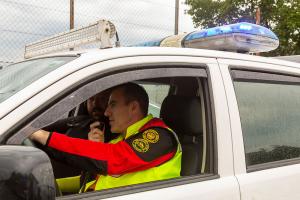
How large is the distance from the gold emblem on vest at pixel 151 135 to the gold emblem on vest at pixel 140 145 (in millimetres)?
27

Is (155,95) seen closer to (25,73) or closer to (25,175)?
(25,73)

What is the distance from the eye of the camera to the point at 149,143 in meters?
2.29

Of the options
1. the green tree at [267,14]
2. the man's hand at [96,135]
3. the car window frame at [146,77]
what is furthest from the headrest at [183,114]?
the green tree at [267,14]

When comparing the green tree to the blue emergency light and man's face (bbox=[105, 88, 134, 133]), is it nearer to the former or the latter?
the blue emergency light

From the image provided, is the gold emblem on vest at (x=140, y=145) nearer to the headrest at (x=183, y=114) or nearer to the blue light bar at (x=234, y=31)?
the headrest at (x=183, y=114)

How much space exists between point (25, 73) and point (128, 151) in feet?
1.77

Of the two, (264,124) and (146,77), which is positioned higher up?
(146,77)

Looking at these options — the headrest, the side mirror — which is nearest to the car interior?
the headrest

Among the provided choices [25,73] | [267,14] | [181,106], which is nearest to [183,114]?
[181,106]

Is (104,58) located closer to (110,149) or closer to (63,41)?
(110,149)

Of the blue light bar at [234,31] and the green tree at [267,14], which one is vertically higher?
the green tree at [267,14]

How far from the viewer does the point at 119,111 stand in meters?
2.54

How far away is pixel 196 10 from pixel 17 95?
76.3ft

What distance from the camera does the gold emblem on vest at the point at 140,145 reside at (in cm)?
224
